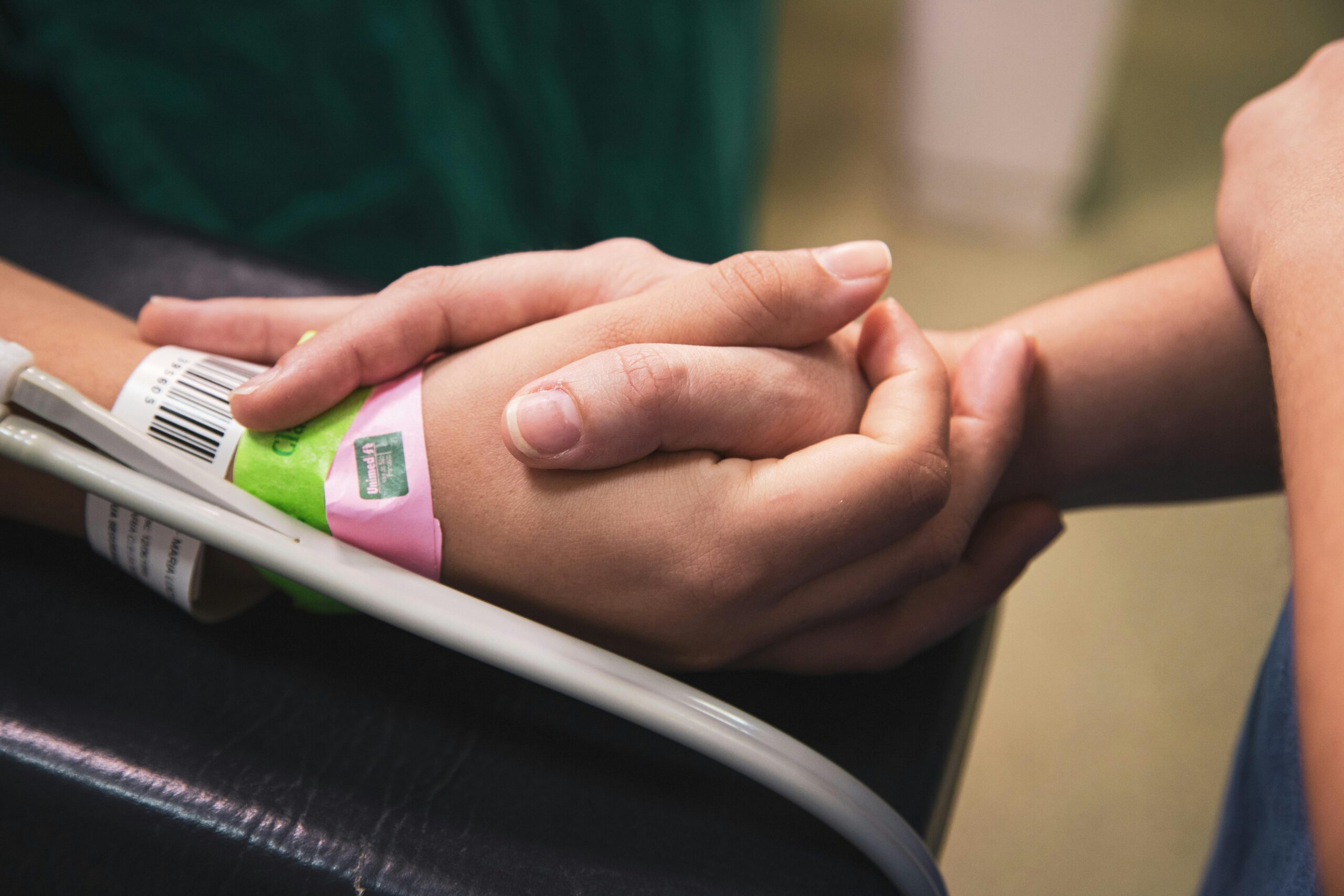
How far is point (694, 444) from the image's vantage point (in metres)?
0.54

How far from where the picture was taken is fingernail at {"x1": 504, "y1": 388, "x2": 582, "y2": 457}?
487 mm

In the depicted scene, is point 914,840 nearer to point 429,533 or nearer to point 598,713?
point 598,713

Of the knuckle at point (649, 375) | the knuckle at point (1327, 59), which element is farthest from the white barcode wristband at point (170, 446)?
the knuckle at point (1327, 59)

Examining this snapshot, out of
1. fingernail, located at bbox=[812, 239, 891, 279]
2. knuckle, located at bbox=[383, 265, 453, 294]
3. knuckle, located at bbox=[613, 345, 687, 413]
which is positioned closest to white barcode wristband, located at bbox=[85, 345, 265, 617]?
knuckle, located at bbox=[383, 265, 453, 294]

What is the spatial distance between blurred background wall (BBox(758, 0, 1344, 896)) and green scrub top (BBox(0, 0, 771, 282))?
24.6 inches

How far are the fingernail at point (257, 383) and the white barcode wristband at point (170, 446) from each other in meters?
0.02

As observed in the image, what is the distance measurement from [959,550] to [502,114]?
958mm

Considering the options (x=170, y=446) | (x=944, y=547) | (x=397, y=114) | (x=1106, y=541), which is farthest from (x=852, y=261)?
(x=1106, y=541)

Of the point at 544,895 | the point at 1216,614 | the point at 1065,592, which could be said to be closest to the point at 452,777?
the point at 544,895

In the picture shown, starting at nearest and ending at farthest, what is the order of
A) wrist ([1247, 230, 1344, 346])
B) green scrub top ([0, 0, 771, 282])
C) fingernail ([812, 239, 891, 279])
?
wrist ([1247, 230, 1344, 346])
fingernail ([812, 239, 891, 279])
green scrub top ([0, 0, 771, 282])

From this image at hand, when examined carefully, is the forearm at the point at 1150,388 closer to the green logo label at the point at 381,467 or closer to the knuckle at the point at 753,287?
the knuckle at the point at 753,287

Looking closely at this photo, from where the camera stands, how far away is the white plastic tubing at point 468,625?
47 centimetres

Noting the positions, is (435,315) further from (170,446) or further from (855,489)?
(855,489)

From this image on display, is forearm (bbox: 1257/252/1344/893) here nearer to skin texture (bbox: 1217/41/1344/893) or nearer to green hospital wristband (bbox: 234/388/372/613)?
skin texture (bbox: 1217/41/1344/893)
